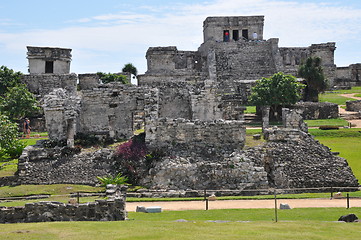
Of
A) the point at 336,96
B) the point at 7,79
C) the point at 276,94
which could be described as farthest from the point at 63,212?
the point at 336,96

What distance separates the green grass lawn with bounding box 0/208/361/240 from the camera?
13.0 meters

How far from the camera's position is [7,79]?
54.5 m

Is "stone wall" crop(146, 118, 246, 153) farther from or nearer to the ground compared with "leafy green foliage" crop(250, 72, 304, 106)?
nearer to the ground

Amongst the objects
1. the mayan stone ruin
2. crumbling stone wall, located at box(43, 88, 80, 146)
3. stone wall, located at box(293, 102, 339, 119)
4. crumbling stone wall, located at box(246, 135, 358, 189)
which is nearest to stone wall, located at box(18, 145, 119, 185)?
the mayan stone ruin

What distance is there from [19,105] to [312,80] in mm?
26375

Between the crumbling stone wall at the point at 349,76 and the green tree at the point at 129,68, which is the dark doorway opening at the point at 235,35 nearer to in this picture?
the crumbling stone wall at the point at 349,76

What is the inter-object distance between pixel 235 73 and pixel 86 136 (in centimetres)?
3101

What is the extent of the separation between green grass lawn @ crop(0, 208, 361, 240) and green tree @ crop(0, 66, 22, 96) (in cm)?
4047

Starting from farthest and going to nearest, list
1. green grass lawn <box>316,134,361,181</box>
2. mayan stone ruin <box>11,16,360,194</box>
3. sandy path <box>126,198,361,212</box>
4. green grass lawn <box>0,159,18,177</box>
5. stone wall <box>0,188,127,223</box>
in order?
green grass lawn <box>316,134,361,181</box> < green grass lawn <box>0,159,18,177</box> < mayan stone ruin <box>11,16,360,194</box> < sandy path <box>126,198,361,212</box> < stone wall <box>0,188,127,223</box>

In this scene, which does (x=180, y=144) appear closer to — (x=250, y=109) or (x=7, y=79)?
(x=250, y=109)

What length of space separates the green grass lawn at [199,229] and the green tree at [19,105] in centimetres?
3086

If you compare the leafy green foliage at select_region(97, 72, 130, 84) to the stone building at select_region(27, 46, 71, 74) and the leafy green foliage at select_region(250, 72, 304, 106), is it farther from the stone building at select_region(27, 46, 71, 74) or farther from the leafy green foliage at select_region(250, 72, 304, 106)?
the leafy green foliage at select_region(250, 72, 304, 106)

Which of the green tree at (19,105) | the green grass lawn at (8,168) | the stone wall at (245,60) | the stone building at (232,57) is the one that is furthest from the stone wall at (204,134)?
the stone wall at (245,60)

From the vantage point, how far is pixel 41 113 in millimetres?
47344
